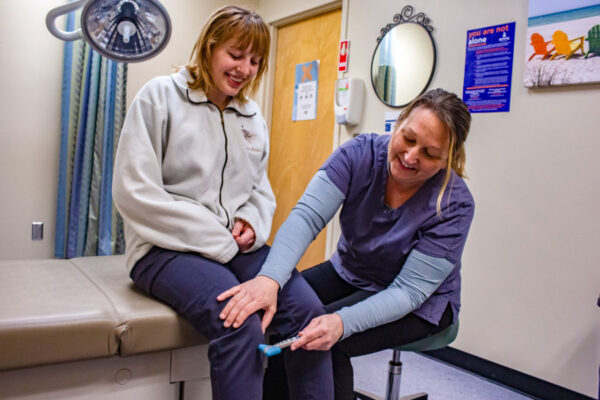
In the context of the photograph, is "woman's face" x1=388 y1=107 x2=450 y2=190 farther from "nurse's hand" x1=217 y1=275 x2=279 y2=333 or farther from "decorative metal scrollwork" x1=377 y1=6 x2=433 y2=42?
"decorative metal scrollwork" x1=377 y1=6 x2=433 y2=42

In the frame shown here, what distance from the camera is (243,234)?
1.17m

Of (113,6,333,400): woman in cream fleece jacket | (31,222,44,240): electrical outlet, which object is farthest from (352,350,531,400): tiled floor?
(31,222,44,240): electrical outlet

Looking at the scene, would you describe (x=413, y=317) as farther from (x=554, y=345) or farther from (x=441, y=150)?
(x=554, y=345)

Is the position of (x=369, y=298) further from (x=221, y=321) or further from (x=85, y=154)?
(x=85, y=154)

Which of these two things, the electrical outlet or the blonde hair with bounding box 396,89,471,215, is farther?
the electrical outlet

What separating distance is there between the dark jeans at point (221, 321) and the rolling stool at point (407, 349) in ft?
0.93

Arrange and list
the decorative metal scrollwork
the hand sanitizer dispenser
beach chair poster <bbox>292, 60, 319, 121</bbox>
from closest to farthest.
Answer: the decorative metal scrollwork
the hand sanitizer dispenser
beach chair poster <bbox>292, 60, 319, 121</bbox>

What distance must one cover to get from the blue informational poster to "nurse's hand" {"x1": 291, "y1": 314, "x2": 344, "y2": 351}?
54.2 inches

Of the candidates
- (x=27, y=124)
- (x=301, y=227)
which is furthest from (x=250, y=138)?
(x=27, y=124)

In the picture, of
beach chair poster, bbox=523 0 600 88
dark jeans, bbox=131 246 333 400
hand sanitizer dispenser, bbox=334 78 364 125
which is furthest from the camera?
hand sanitizer dispenser, bbox=334 78 364 125

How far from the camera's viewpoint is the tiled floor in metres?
1.77

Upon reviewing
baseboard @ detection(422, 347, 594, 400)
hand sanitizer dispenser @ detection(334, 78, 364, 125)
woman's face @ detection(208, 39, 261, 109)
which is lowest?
baseboard @ detection(422, 347, 594, 400)

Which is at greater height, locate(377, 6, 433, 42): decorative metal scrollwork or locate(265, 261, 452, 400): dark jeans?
locate(377, 6, 433, 42): decorative metal scrollwork

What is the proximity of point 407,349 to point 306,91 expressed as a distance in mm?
2197
